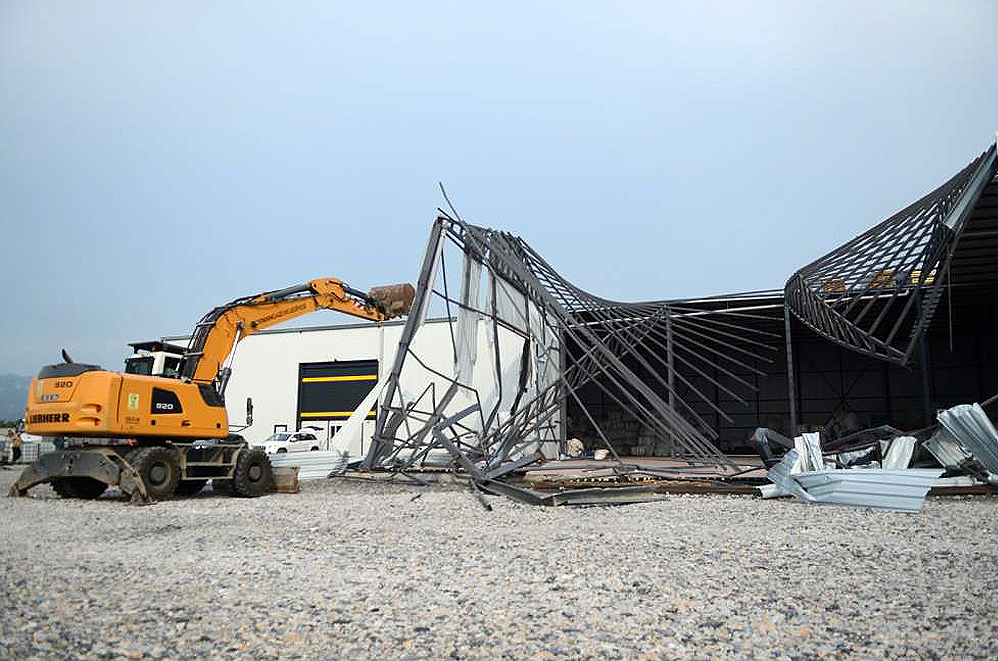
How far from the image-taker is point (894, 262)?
1280 cm

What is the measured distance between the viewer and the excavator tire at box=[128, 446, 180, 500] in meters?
10.8

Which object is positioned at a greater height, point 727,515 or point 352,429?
point 352,429

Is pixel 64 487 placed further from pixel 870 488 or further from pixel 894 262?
pixel 894 262

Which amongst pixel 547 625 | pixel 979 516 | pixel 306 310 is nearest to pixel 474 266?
pixel 306 310

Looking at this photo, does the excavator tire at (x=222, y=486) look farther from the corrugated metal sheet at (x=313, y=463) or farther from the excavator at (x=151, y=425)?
the corrugated metal sheet at (x=313, y=463)


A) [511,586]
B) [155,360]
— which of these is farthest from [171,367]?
[511,586]

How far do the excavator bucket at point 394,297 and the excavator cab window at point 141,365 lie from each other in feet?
14.0

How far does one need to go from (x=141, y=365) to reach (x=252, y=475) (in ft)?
8.34

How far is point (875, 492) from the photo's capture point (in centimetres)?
891

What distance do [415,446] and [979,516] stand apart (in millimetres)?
8522

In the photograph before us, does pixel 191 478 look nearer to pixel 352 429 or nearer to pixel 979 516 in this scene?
pixel 352 429

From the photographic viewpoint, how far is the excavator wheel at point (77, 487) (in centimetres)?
1176

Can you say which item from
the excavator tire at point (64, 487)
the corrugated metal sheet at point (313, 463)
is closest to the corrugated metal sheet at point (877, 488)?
the corrugated metal sheet at point (313, 463)

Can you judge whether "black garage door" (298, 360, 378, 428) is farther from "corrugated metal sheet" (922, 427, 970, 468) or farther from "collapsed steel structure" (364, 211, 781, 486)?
"corrugated metal sheet" (922, 427, 970, 468)
